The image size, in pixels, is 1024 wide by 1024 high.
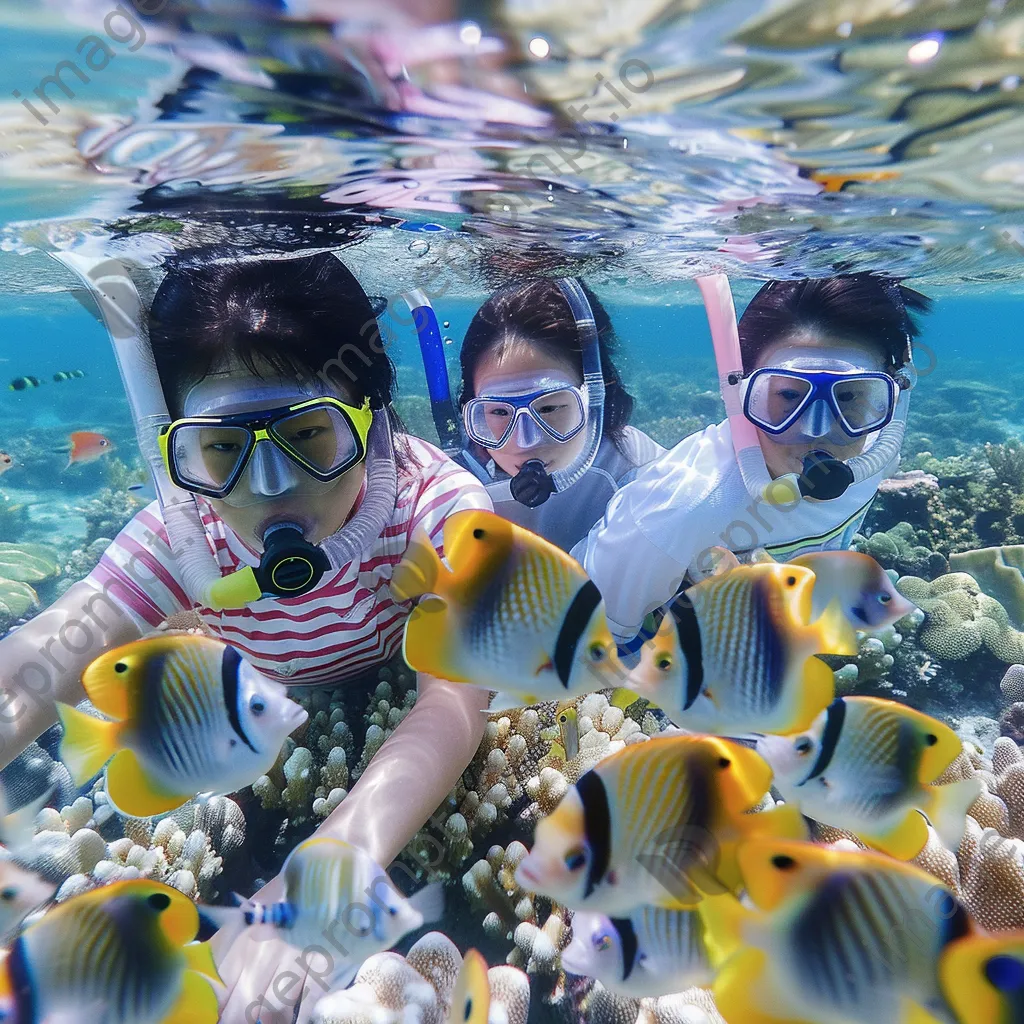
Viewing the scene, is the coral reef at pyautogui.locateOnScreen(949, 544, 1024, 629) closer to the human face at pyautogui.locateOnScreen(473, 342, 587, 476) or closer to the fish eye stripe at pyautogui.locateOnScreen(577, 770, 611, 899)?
the human face at pyautogui.locateOnScreen(473, 342, 587, 476)

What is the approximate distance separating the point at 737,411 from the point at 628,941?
3344 mm

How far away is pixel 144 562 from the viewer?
3006 millimetres

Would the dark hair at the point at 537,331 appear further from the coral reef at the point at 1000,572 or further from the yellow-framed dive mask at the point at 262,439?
the coral reef at the point at 1000,572

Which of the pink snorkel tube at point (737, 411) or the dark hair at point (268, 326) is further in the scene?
the pink snorkel tube at point (737, 411)

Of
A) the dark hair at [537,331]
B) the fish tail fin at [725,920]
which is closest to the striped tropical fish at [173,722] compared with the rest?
the fish tail fin at [725,920]

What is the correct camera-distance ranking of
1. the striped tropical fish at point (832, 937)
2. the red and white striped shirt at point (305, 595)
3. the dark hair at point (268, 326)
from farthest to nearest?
the red and white striped shirt at point (305, 595) → the dark hair at point (268, 326) → the striped tropical fish at point (832, 937)

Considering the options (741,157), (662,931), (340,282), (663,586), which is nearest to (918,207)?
(741,157)

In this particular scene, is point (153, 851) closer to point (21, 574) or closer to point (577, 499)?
point (577, 499)

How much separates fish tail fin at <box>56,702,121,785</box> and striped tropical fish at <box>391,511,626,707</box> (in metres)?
0.79

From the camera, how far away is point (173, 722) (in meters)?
1.55

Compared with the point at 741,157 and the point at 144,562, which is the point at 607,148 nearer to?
the point at 741,157

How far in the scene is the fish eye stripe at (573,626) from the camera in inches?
55.2

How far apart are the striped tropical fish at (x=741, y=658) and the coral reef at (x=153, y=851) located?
2303 mm

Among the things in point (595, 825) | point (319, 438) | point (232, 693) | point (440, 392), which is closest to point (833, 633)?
point (595, 825)
